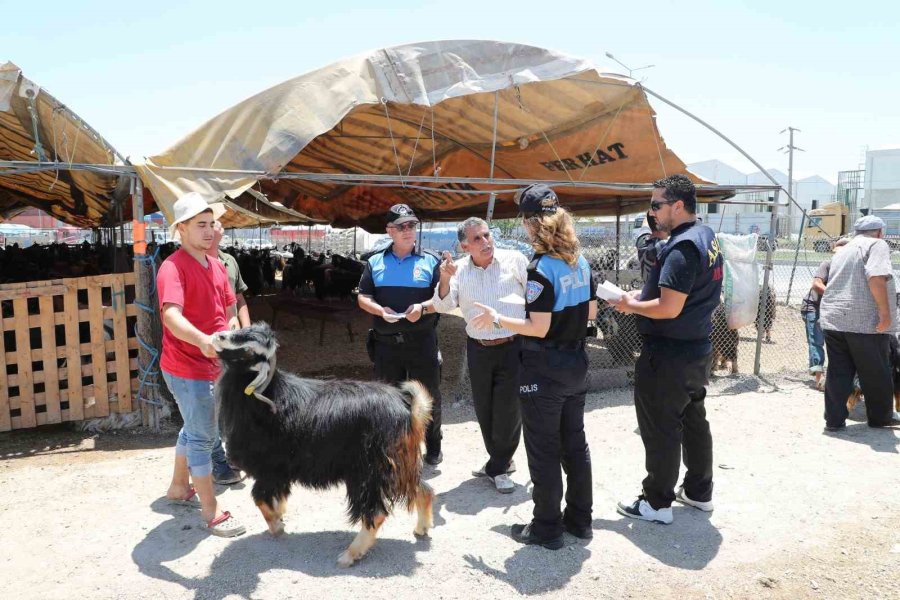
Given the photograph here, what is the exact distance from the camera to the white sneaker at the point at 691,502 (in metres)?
3.81

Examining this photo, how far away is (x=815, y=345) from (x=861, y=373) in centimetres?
160

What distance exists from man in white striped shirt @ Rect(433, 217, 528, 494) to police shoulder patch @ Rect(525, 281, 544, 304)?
2.43 feet

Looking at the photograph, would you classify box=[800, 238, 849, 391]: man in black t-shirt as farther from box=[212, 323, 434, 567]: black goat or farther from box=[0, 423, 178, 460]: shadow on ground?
box=[0, 423, 178, 460]: shadow on ground

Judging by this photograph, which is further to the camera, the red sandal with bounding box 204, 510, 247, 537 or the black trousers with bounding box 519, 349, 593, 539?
the red sandal with bounding box 204, 510, 247, 537

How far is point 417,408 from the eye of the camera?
326 cm

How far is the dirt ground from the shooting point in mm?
3006

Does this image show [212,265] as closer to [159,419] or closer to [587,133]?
[159,419]

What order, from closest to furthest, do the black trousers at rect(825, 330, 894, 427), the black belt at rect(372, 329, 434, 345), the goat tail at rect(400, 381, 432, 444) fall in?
the goat tail at rect(400, 381, 432, 444) → the black belt at rect(372, 329, 434, 345) → the black trousers at rect(825, 330, 894, 427)

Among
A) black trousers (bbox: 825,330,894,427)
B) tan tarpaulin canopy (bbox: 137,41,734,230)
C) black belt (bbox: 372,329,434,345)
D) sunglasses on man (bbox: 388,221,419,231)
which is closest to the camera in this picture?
sunglasses on man (bbox: 388,221,419,231)

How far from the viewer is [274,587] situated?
2961mm

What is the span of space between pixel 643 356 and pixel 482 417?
121 cm

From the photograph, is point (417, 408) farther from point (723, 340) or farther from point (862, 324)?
point (723, 340)

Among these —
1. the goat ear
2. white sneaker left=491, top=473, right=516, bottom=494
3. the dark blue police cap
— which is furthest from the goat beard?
white sneaker left=491, top=473, right=516, bottom=494

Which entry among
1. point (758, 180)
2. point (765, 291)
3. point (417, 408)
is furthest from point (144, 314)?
point (758, 180)
